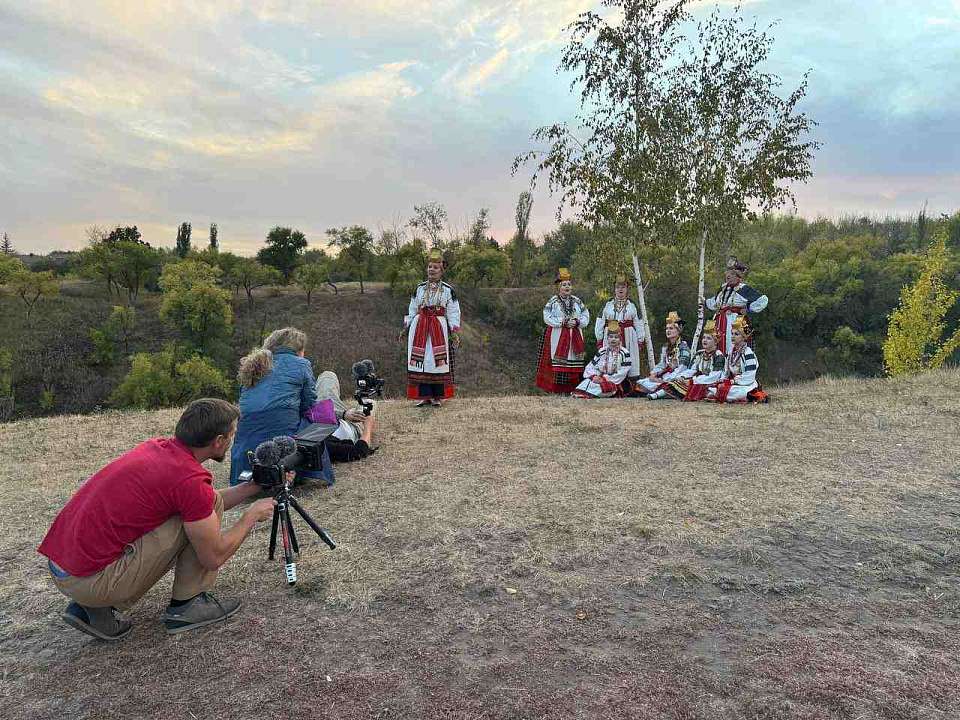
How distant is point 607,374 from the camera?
10.0 meters

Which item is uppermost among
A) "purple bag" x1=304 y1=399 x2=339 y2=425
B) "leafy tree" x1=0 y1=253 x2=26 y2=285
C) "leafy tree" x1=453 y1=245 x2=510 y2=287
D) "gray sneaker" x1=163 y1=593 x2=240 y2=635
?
"leafy tree" x1=453 y1=245 x2=510 y2=287

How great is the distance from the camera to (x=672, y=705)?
2.32 meters

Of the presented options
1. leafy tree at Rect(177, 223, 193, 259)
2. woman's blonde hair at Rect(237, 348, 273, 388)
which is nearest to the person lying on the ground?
woman's blonde hair at Rect(237, 348, 273, 388)

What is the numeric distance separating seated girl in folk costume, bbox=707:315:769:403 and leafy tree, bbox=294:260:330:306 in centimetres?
2143

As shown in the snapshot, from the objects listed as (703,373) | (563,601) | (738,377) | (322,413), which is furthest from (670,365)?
(563,601)

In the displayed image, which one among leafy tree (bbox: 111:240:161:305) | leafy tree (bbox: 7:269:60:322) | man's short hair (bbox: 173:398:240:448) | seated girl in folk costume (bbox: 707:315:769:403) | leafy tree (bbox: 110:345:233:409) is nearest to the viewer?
man's short hair (bbox: 173:398:240:448)

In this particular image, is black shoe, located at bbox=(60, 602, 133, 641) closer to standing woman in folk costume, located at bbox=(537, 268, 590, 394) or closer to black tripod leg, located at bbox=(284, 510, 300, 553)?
black tripod leg, located at bbox=(284, 510, 300, 553)

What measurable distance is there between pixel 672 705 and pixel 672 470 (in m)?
3.33

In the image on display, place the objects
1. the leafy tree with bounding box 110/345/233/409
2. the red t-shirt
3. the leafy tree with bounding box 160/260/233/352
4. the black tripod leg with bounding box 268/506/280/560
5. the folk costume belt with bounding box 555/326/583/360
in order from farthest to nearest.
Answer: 1. the leafy tree with bounding box 160/260/233/352
2. the leafy tree with bounding box 110/345/233/409
3. the folk costume belt with bounding box 555/326/583/360
4. the black tripod leg with bounding box 268/506/280/560
5. the red t-shirt

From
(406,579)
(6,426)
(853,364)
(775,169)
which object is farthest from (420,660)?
(853,364)

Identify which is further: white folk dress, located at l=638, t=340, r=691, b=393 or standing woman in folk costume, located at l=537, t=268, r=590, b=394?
standing woman in folk costume, located at l=537, t=268, r=590, b=394

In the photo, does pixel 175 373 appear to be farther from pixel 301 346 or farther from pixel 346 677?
pixel 346 677

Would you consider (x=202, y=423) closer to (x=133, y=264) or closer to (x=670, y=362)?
(x=670, y=362)

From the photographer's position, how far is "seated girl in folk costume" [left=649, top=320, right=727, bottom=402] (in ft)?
29.9
